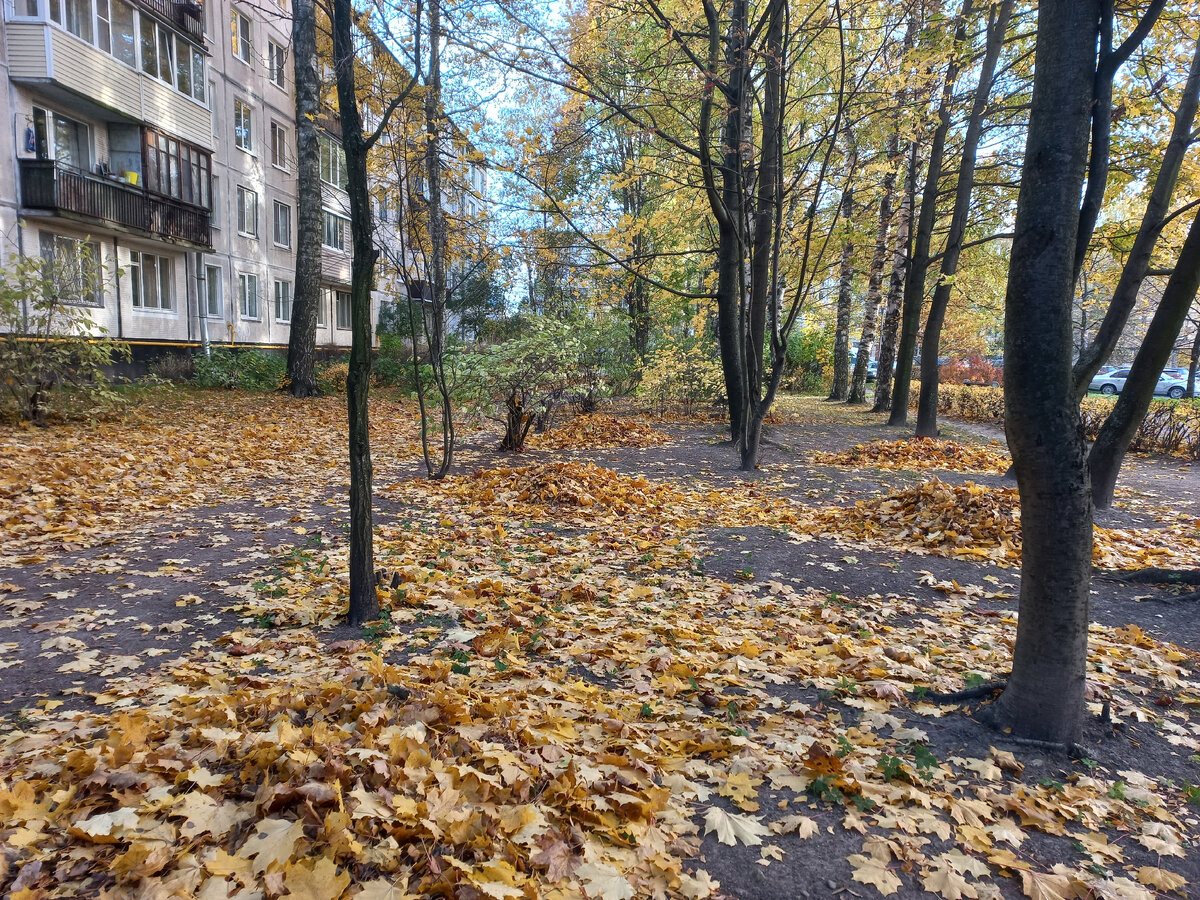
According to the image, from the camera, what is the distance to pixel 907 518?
6.91 metres

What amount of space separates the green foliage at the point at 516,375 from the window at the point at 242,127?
20.3m

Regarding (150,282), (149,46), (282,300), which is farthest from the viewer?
(282,300)

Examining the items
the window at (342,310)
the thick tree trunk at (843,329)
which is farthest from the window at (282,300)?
the thick tree trunk at (843,329)

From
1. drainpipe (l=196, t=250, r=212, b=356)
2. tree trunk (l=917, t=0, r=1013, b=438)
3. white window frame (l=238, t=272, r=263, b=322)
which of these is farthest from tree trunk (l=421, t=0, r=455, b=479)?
white window frame (l=238, t=272, r=263, b=322)

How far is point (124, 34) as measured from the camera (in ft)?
62.8

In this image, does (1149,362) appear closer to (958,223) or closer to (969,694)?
(969,694)

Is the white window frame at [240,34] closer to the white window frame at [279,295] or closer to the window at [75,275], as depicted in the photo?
the white window frame at [279,295]

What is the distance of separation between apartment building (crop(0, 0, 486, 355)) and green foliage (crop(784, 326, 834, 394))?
15071 millimetres

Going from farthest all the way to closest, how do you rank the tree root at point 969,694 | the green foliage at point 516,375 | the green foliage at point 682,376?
the green foliage at point 682,376, the green foliage at point 516,375, the tree root at point 969,694

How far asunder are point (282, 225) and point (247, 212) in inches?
101

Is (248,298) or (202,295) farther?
(248,298)

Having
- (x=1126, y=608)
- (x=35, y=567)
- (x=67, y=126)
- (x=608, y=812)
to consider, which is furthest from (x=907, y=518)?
(x=67, y=126)

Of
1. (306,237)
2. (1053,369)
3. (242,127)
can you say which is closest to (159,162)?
(242,127)

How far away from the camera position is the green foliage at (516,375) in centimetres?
1047
